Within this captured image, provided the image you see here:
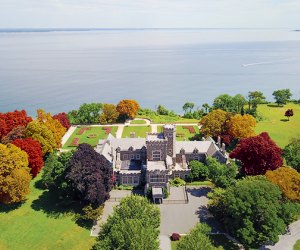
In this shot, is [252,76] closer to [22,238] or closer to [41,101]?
[41,101]

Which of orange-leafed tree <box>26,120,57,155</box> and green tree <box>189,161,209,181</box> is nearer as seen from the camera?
green tree <box>189,161,209,181</box>

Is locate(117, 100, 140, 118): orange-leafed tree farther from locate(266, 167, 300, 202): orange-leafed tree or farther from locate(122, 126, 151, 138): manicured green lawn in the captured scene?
locate(266, 167, 300, 202): orange-leafed tree

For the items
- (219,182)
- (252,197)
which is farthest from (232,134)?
(252,197)

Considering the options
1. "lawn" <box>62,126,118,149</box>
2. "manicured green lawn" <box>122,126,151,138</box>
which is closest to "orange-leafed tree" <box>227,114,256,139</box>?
"manicured green lawn" <box>122,126,151,138</box>

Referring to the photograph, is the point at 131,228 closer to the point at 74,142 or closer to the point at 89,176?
the point at 89,176

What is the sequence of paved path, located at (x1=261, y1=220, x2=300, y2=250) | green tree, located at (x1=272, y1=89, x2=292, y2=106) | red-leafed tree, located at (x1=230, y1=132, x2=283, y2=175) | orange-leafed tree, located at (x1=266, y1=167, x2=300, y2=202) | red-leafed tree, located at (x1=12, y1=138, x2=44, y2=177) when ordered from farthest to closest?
green tree, located at (x1=272, y1=89, x2=292, y2=106) → red-leafed tree, located at (x1=12, y1=138, x2=44, y2=177) → red-leafed tree, located at (x1=230, y1=132, x2=283, y2=175) → orange-leafed tree, located at (x1=266, y1=167, x2=300, y2=202) → paved path, located at (x1=261, y1=220, x2=300, y2=250)

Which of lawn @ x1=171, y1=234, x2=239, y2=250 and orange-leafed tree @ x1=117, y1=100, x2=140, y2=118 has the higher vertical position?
orange-leafed tree @ x1=117, y1=100, x2=140, y2=118
